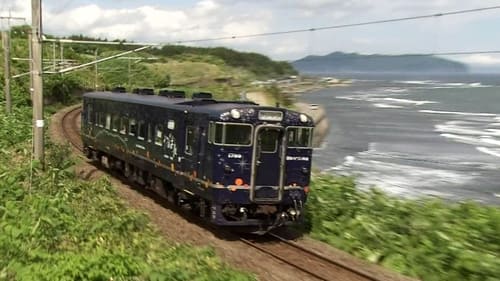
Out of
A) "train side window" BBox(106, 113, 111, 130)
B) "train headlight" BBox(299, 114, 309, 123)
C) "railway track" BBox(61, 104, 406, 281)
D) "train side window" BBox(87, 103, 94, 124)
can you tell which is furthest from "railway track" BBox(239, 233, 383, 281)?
"train side window" BBox(87, 103, 94, 124)

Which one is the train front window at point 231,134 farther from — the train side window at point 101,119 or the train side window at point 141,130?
the train side window at point 101,119

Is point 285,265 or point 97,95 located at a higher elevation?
point 97,95

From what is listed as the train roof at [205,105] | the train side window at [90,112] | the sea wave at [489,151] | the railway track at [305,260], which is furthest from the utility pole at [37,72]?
the sea wave at [489,151]

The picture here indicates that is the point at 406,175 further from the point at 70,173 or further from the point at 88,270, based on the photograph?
the point at 88,270

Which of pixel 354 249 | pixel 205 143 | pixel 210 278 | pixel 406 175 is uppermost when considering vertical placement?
pixel 205 143

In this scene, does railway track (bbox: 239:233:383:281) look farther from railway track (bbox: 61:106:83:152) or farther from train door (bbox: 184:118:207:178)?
railway track (bbox: 61:106:83:152)

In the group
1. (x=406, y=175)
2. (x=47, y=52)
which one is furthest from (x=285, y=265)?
(x=47, y=52)

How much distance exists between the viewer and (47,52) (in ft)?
255

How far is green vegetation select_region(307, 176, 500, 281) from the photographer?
13422mm

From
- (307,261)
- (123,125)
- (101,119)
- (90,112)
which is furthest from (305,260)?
(90,112)

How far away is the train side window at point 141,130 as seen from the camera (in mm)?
20391

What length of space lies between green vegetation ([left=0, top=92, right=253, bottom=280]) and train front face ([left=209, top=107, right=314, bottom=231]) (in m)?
2.00

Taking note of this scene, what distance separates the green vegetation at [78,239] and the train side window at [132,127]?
235 cm

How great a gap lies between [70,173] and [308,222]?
27.6ft
